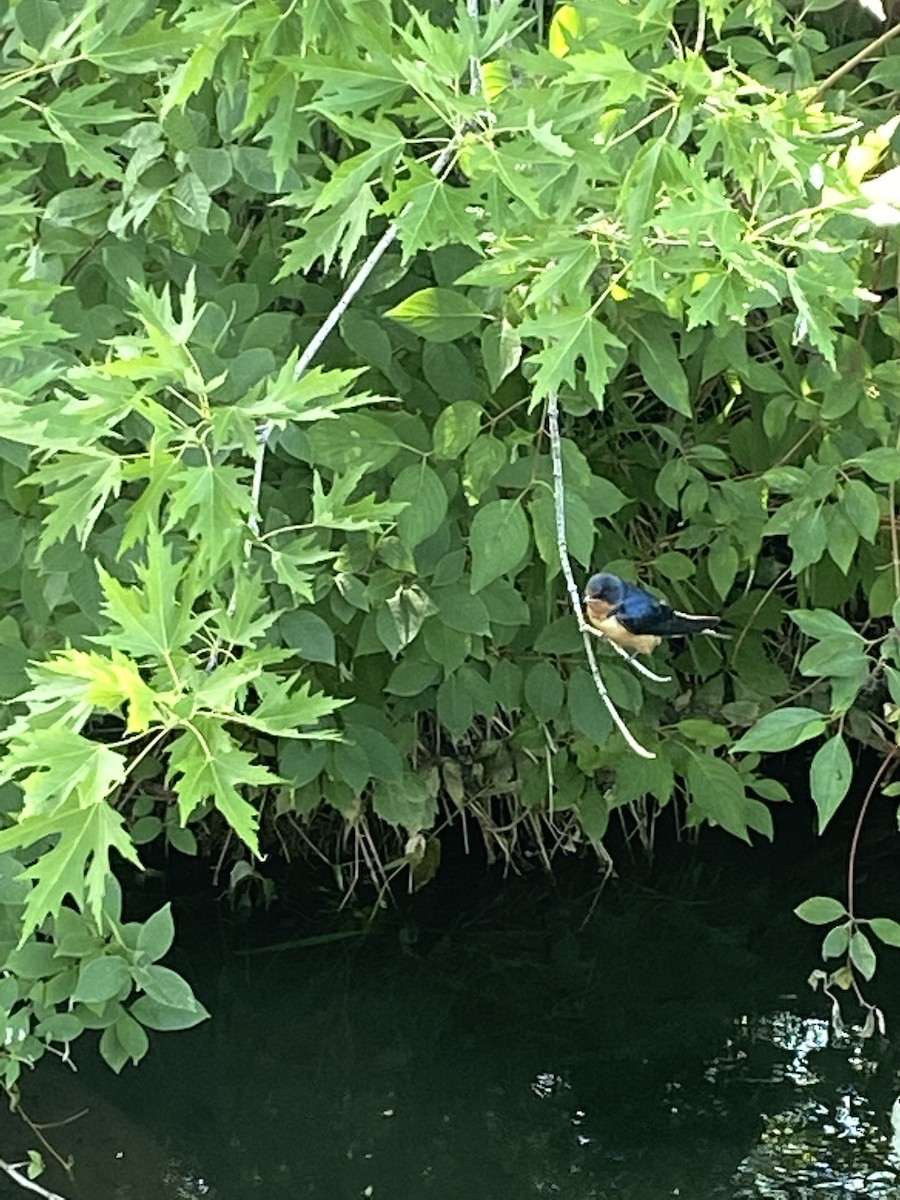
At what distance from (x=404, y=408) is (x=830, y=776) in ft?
2.13

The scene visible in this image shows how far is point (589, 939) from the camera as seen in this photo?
2.22 meters

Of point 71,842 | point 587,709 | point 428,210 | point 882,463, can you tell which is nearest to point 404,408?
point 587,709

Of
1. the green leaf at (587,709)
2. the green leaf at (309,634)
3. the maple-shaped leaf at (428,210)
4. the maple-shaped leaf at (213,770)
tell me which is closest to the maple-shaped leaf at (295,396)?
the maple-shaped leaf at (428,210)

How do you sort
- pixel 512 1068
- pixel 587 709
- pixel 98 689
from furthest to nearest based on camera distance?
pixel 512 1068, pixel 587 709, pixel 98 689

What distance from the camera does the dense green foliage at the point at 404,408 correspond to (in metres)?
0.95

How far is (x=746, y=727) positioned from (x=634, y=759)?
304mm

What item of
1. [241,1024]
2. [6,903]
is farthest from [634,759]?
[6,903]

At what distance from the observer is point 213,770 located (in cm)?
86

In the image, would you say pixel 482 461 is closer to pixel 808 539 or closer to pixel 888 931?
pixel 808 539

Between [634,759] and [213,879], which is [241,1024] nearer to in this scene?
[213,879]

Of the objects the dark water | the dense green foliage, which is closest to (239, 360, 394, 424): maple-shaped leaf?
the dense green foliage

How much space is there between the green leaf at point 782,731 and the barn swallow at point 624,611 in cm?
39

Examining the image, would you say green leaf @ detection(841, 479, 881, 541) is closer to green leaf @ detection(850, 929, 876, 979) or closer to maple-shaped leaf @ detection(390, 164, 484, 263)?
green leaf @ detection(850, 929, 876, 979)

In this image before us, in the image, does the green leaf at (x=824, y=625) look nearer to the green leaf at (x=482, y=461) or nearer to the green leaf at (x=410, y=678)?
the green leaf at (x=482, y=461)
